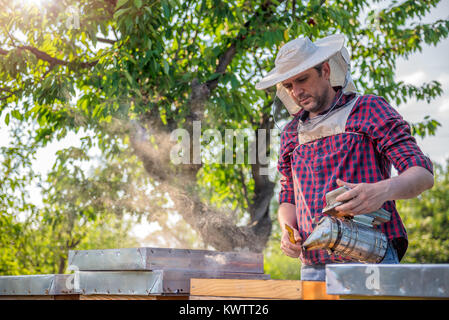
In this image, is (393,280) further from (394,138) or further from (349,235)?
(394,138)

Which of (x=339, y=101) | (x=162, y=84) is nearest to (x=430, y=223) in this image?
(x=162, y=84)

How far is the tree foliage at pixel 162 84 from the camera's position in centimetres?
417

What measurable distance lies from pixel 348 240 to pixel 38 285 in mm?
1437

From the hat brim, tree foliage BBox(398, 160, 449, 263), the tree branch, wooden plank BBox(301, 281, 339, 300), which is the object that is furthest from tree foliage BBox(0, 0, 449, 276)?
tree foliage BBox(398, 160, 449, 263)

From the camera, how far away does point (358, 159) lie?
70.8 inches

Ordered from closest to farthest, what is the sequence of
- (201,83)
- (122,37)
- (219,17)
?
(122,37)
(219,17)
(201,83)

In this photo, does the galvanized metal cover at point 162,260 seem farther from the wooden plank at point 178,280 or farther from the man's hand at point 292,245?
the man's hand at point 292,245

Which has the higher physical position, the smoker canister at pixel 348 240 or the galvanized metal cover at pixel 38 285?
the smoker canister at pixel 348 240

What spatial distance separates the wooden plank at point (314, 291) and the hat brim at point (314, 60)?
0.93m

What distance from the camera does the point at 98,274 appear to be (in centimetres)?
198

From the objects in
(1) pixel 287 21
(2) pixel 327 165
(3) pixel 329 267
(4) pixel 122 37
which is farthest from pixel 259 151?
(3) pixel 329 267

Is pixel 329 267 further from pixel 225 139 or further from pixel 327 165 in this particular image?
pixel 225 139

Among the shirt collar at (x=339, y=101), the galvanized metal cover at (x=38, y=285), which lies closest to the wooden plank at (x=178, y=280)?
the galvanized metal cover at (x=38, y=285)

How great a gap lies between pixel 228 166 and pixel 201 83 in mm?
2058
